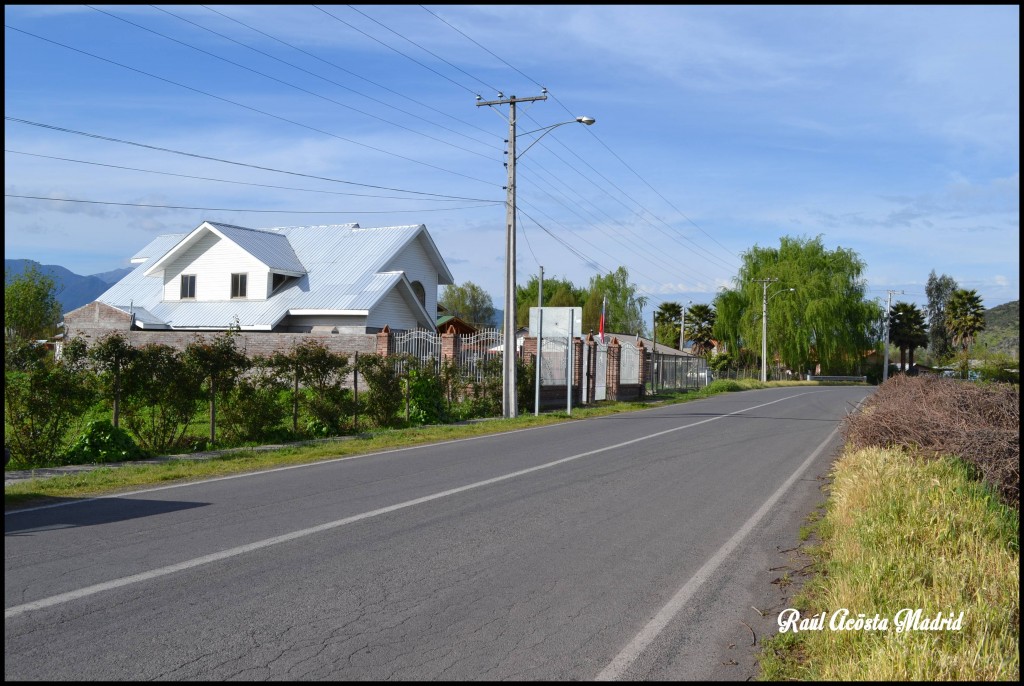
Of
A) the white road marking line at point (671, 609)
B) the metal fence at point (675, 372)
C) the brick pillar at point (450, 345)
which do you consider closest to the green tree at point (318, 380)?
the brick pillar at point (450, 345)

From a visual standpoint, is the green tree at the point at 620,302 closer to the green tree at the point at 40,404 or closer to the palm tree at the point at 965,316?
the palm tree at the point at 965,316

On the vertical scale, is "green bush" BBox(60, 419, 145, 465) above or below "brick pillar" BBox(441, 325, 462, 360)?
below

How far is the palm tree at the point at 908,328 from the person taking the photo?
90.9m

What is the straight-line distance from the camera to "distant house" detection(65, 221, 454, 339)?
3400 centimetres

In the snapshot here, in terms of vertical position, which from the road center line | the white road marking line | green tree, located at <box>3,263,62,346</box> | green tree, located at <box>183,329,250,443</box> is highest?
green tree, located at <box>3,263,62,346</box>

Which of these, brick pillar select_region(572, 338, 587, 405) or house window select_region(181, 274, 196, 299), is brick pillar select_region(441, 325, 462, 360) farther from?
house window select_region(181, 274, 196, 299)

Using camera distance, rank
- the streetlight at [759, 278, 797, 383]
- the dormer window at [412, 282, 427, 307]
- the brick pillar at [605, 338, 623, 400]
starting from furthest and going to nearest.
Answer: the streetlight at [759, 278, 797, 383]
the dormer window at [412, 282, 427, 307]
the brick pillar at [605, 338, 623, 400]

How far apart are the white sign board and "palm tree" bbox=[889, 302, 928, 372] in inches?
2902

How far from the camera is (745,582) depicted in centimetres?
690

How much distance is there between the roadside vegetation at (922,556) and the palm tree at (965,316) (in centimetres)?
7126

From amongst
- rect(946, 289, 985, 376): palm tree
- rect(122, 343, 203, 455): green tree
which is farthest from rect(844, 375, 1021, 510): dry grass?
rect(946, 289, 985, 376): palm tree

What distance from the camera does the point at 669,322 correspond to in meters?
100

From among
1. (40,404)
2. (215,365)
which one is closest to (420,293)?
(215,365)

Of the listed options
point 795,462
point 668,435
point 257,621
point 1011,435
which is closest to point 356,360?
point 668,435
